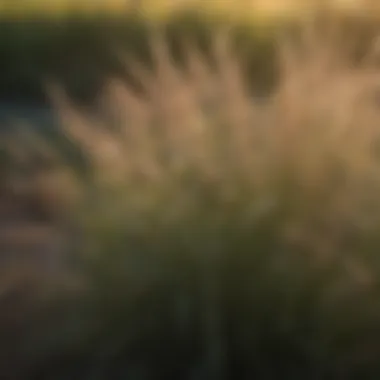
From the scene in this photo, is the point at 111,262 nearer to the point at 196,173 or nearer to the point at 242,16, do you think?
the point at 196,173

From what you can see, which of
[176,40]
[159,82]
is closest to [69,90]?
[176,40]

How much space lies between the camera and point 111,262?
4.38 m

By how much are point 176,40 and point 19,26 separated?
1412mm

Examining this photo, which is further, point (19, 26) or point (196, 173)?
point (19, 26)

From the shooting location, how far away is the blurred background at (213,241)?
4.26 meters

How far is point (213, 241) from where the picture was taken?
14.0 ft

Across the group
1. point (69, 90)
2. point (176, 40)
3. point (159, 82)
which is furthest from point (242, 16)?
point (159, 82)

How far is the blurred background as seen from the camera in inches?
168

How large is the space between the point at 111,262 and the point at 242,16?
6.03 meters

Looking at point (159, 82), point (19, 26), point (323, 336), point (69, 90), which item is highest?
point (19, 26)

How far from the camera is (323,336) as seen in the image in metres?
4.25

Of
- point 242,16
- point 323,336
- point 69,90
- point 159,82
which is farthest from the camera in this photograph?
point 242,16

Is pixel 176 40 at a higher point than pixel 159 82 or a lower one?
higher

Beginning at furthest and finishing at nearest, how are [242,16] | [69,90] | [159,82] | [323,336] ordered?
[242,16]
[69,90]
[159,82]
[323,336]
